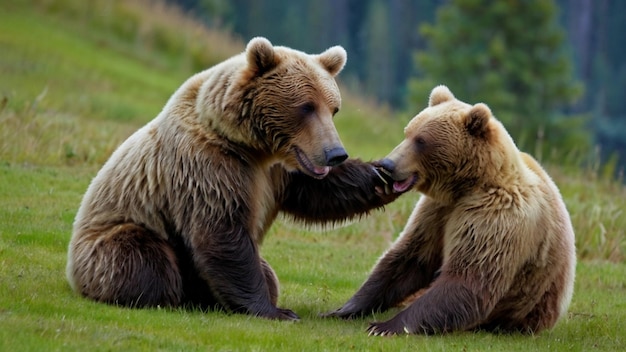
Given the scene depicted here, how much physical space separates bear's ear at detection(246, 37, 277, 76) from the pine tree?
28570 millimetres

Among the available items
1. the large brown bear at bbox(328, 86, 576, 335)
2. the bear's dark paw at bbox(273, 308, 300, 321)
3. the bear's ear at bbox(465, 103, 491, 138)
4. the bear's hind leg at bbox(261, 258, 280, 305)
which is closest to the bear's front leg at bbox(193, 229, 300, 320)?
the bear's dark paw at bbox(273, 308, 300, 321)

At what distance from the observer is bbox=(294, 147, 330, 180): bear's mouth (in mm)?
7770

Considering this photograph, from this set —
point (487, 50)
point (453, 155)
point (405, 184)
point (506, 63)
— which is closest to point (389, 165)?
point (405, 184)

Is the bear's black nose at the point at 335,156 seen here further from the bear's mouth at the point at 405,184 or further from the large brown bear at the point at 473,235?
the bear's mouth at the point at 405,184

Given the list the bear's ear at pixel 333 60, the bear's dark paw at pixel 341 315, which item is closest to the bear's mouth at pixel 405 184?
the bear's ear at pixel 333 60

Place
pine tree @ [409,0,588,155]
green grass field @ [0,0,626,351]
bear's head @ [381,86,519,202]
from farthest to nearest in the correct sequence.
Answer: pine tree @ [409,0,588,155]
bear's head @ [381,86,519,202]
green grass field @ [0,0,626,351]

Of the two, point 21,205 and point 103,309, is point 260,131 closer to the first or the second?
point 103,309

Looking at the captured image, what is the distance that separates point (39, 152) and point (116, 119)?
6838mm

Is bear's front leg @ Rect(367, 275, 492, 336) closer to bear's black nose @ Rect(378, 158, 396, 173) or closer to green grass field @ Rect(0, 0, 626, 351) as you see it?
green grass field @ Rect(0, 0, 626, 351)

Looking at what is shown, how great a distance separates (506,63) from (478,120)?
2998 cm

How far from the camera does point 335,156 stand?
24.7 feet

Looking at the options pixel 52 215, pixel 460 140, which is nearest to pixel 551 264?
pixel 460 140

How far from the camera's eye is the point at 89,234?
320 inches

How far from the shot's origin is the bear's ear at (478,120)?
25.6 feet
